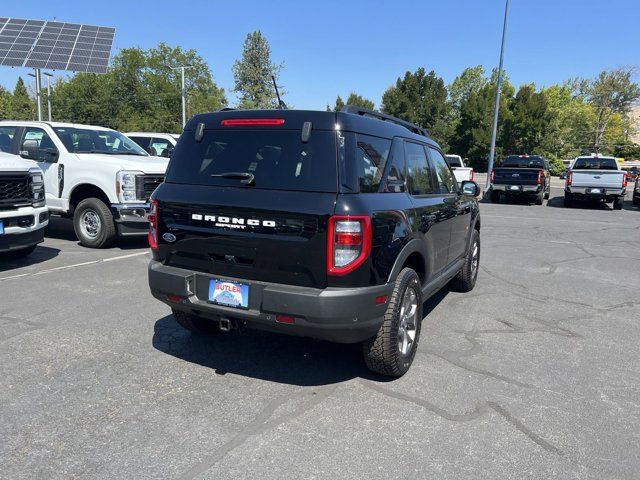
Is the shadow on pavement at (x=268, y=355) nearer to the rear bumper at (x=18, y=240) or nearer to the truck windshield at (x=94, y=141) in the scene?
the rear bumper at (x=18, y=240)

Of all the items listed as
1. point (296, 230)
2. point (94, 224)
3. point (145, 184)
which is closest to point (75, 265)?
point (94, 224)

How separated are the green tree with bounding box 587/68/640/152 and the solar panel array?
202ft

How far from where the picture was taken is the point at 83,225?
27.8 feet

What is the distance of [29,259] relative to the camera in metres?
7.50

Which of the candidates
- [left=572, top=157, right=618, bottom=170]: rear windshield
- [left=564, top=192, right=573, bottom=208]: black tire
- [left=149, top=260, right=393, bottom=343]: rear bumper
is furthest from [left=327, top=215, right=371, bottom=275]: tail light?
[left=572, top=157, right=618, bottom=170]: rear windshield

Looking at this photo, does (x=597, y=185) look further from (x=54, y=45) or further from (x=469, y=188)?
(x=54, y=45)

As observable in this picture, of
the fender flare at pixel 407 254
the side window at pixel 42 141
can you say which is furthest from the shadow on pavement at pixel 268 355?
the side window at pixel 42 141

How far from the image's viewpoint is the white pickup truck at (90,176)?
799cm

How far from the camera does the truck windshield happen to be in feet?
28.8

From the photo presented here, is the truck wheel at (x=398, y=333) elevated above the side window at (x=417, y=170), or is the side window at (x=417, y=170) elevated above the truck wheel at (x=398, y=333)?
the side window at (x=417, y=170)

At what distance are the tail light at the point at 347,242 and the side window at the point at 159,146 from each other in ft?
38.9

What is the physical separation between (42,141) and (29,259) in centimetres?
251

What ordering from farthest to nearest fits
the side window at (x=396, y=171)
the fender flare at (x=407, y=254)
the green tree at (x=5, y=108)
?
the green tree at (x=5, y=108)
the side window at (x=396, y=171)
the fender flare at (x=407, y=254)

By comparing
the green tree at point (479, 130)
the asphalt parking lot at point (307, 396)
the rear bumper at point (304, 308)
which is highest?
the green tree at point (479, 130)
